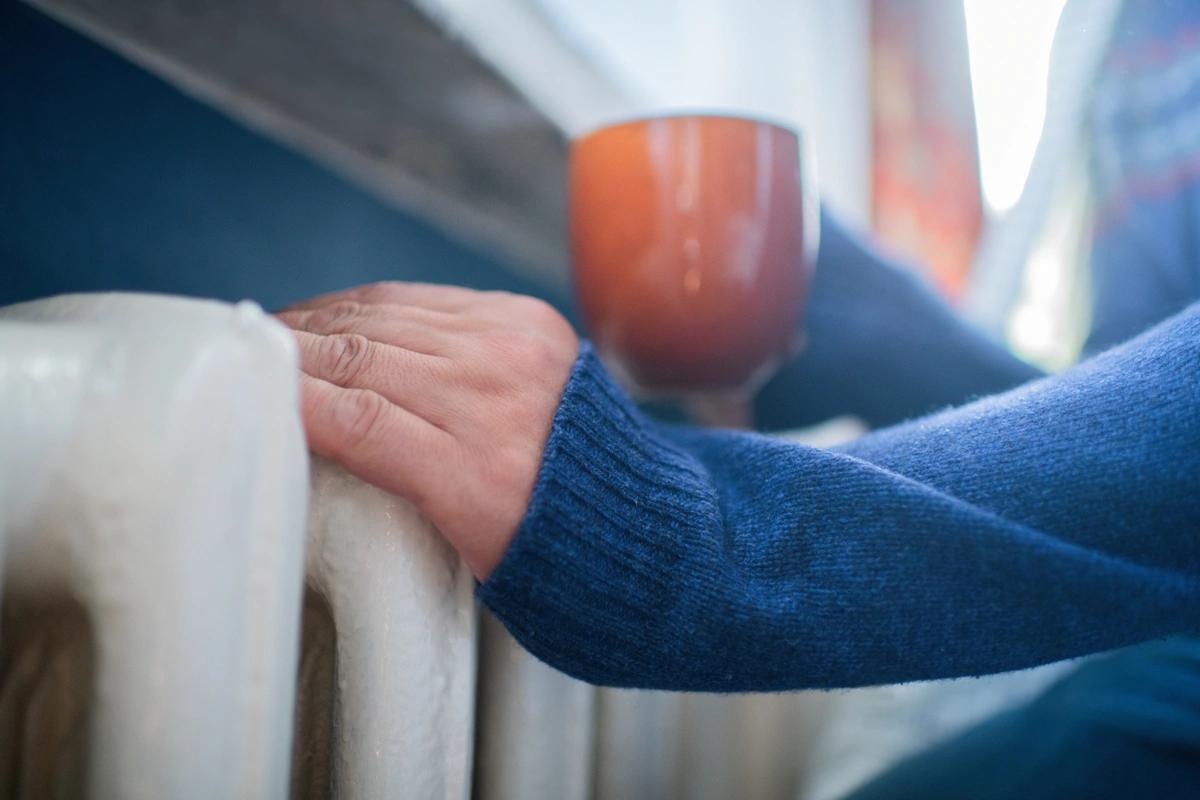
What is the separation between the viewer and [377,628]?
290mm

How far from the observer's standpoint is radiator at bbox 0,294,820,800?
21 cm

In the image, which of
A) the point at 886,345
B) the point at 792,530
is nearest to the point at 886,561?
the point at 792,530

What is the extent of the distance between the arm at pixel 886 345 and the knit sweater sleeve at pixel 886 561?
1.09 ft

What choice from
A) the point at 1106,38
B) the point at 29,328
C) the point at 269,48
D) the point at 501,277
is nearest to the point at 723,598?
the point at 29,328

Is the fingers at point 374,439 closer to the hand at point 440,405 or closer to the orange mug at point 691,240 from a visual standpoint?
the hand at point 440,405

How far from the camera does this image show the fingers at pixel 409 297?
1.13 ft

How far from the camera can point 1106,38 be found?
2.99 ft

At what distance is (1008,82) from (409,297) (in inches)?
48.7

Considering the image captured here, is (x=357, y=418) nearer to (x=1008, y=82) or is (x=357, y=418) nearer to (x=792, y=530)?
(x=792, y=530)

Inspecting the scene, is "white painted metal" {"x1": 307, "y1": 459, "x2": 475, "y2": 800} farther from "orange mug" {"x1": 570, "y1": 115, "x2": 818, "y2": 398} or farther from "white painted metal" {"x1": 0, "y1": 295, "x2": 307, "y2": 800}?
"orange mug" {"x1": 570, "y1": 115, "x2": 818, "y2": 398}

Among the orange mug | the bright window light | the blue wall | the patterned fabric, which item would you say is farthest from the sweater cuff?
the bright window light

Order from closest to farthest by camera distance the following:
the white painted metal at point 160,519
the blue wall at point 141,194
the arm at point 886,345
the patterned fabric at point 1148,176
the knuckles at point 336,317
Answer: the white painted metal at point 160,519 → the knuckles at point 336,317 → the blue wall at point 141,194 → the arm at point 886,345 → the patterned fabric at point 1148,176

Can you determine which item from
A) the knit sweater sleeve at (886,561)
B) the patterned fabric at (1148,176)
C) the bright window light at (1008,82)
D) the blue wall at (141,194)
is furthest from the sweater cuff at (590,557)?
the bright window light at (1008,82)

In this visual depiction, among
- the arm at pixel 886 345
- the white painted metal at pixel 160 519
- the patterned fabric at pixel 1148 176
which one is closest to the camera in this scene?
the white painted metal at pixel 160 519
